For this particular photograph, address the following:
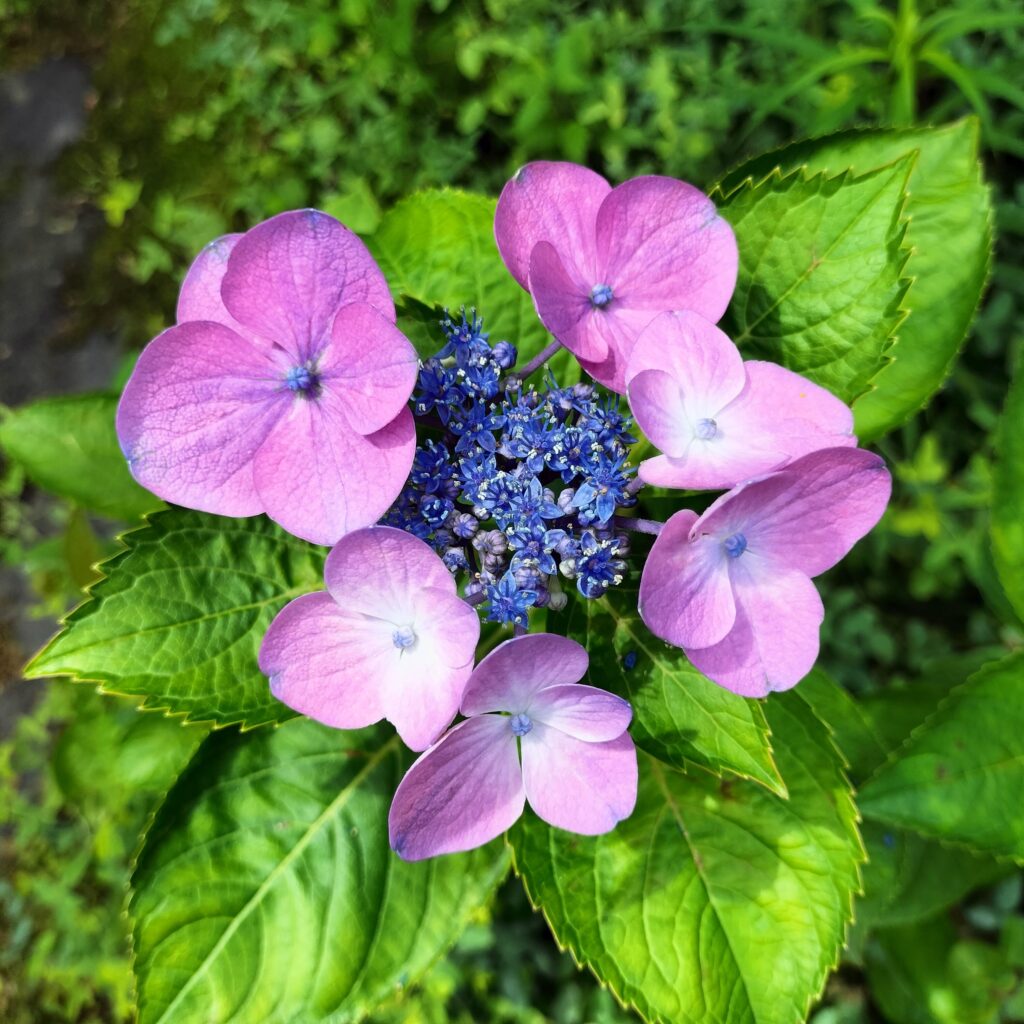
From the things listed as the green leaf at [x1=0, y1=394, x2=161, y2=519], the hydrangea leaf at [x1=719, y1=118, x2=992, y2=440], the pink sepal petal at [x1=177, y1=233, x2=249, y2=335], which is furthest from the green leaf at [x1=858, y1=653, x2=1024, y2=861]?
the green leaf at [x1=0, y1=394, x2=161, y2=519]

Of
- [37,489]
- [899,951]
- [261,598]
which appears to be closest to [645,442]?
[261,598]

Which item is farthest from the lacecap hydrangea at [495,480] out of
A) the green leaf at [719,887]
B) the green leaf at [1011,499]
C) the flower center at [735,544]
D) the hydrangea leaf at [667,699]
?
the green leaf at [1011,499]

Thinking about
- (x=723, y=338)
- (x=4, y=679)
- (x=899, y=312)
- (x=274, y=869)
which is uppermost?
(x=723, y=338)

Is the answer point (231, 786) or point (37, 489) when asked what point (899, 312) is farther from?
point (37, 489)

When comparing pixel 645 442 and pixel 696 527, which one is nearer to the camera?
pixel 696 527

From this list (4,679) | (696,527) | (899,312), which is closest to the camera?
(696,527)
